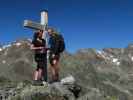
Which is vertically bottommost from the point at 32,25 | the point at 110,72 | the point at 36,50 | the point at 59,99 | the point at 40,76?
the point at 59,99

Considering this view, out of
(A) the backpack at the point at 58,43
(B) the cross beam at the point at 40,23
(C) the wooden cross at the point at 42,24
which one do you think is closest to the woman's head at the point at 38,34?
(C) the wooden cross at the point at 42,24

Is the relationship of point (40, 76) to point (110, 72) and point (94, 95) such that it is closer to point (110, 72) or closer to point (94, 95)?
point (94, 95)

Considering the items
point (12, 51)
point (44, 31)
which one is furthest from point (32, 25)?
point (12, 51)

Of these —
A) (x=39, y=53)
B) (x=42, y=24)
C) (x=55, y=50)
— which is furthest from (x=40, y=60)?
(x=42, y=24)

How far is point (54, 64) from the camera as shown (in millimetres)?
19812

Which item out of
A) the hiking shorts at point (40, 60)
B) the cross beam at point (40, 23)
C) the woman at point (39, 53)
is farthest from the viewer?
the cross beam at point (40, 23)

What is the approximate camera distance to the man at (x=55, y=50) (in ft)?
64.3

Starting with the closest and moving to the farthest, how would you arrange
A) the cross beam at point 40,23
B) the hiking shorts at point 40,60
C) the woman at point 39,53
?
the woman at point 39,53, the hiking shorts at point 40,60, the cross beam at point 40,23

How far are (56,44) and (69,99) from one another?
2749 millimetres

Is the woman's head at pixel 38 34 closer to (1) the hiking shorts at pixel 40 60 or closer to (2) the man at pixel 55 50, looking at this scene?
(2) the man at pixel 55 50

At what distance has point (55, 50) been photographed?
19594mm

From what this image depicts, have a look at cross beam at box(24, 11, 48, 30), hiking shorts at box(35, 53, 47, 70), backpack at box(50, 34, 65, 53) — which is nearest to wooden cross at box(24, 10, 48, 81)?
cross beam at box(24, 11, 48, 30)

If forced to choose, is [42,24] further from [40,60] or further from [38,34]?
[40,60]

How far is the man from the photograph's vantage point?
64.3 ft
